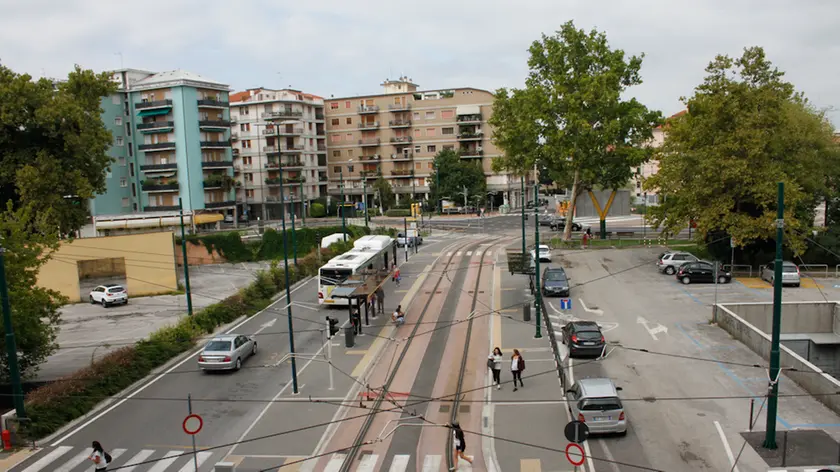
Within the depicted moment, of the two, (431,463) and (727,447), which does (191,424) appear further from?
(727,447)

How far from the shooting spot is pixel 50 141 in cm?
4341

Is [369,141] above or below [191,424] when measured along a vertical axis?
above

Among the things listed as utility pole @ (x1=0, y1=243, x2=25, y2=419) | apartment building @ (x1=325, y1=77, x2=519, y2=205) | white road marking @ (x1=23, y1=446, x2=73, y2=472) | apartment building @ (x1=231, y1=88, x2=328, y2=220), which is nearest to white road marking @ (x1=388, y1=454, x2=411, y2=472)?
white road marking @ (x1=23, y1=446, x2=73, y2=472)

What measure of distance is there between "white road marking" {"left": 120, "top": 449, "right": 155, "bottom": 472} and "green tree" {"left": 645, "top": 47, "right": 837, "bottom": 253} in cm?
3582

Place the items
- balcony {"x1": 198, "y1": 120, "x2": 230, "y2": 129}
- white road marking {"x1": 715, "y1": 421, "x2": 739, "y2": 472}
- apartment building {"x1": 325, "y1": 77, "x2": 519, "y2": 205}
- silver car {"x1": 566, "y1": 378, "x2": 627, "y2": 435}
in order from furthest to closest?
apartment building {"x1": 325, "y1": 77, "x2": 519, "y2": 205}, balcony {"x1": 198, "y1": 120, "x2": 230, "y2": 129}, silver car {"x1": 566, "y1": 378, "x2": 627, "y2": 435}, white road marking {"x1": 715, "y1": 421, "x2": 739, "y2": 472}

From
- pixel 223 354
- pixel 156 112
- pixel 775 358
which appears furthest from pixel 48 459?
pixel 156 112

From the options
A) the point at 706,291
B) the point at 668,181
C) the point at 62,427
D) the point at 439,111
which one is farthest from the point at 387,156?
the point at 62,427

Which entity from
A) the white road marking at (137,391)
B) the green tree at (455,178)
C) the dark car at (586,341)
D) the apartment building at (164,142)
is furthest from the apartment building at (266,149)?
the dark car at (586,341)

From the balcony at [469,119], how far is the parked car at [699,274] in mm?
59852

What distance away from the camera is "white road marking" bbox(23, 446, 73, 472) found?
59.5ft

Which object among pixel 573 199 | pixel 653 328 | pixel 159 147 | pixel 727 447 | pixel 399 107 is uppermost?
pixel 399 107

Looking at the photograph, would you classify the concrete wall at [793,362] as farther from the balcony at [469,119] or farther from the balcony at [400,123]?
the balcony at [400,123]

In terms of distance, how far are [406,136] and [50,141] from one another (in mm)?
61664

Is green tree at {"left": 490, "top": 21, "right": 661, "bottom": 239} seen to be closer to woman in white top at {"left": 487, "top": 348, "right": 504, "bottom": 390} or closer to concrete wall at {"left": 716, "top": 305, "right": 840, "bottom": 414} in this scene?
concrete wall at {"left": 716, "top": 305, "right": 840, "bottom": 414}
